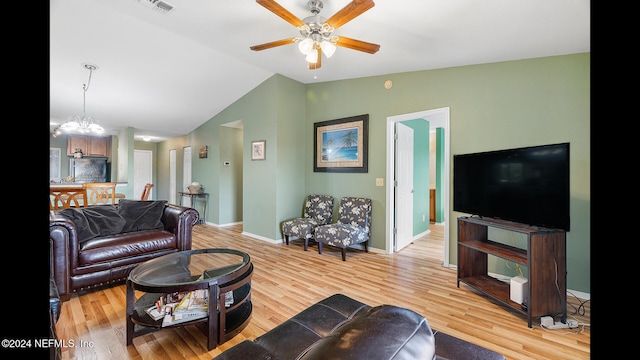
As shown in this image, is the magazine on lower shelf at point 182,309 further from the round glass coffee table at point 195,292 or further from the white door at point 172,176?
the white door at point 172,176

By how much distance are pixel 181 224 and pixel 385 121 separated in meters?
2.93

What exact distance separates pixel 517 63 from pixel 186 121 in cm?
588

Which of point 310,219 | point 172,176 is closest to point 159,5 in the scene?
point 310,219

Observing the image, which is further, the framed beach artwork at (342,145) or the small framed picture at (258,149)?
the small framed picture at (258,149)

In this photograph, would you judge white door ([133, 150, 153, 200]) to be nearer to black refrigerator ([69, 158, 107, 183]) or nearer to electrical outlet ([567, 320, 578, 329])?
black refrigerator ([69, 158, 107, 183])

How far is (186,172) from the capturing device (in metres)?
6.83

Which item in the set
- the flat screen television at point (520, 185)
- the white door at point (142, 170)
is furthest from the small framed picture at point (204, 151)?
the flat screen television at point (520, 185)

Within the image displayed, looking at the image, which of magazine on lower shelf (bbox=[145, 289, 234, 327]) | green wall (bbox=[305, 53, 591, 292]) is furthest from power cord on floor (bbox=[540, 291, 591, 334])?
magazine on lower shelf (bbox=[145, 289, 234, 327])

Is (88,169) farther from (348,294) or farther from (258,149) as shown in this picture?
(348,294)

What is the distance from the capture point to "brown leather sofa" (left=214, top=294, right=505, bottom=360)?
0.64 meters

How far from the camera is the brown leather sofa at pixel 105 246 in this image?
7.51 ft

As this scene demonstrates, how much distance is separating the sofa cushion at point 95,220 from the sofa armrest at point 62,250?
0.21 m

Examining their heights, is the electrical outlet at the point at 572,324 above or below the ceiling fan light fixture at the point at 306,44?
below
